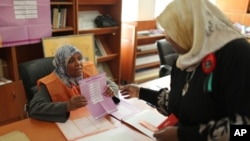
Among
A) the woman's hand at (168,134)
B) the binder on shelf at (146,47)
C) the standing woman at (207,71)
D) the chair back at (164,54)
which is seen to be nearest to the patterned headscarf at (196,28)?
the standing woman at (207,71)

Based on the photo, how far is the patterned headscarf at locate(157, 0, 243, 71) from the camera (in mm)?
790

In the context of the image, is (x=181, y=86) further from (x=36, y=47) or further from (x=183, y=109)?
(x=36, y=47)

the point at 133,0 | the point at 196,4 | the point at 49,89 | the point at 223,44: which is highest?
the point at 133,0

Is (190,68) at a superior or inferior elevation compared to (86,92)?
superior

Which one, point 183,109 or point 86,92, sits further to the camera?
point 86,92

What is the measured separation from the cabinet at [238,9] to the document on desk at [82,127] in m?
A: 4.08

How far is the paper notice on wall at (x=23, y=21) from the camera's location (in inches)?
91.1

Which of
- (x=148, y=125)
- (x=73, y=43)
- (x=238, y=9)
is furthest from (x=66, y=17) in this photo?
(x=238, y=9)

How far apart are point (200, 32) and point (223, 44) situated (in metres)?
0.08

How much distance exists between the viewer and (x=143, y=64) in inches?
163

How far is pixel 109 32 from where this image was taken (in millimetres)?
3355

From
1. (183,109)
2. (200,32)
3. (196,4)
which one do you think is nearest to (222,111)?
(183,109)

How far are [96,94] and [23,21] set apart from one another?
1473mm

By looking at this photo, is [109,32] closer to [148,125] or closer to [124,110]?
[124,110]
